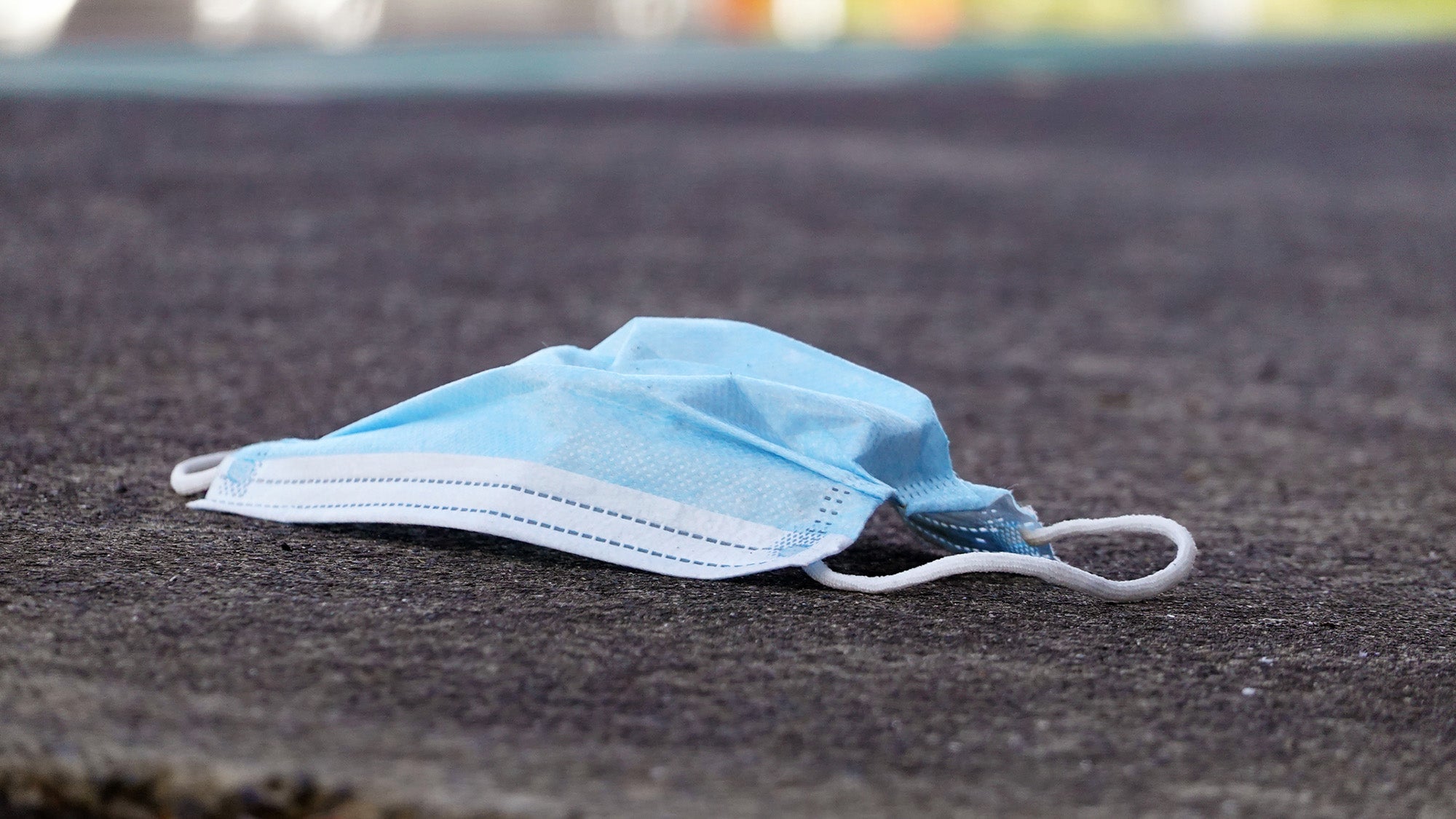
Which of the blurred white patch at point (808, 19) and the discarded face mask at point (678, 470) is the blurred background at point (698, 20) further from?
the discarded face mask at point (678, 470)

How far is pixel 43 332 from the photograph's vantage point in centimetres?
331

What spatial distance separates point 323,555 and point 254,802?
2.05 feet

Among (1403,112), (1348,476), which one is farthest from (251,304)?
(1403,112)

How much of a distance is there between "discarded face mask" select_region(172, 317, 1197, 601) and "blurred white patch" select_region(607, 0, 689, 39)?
14.9 m

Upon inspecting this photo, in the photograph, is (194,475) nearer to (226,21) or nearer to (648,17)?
(226,21)

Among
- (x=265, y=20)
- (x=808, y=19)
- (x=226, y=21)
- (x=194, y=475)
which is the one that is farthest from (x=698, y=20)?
(x=194, y=475)

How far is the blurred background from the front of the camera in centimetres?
1282

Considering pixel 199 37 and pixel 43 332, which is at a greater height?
pixel 199 37

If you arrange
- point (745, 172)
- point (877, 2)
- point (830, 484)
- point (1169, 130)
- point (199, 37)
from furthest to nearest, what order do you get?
point (877, 2)
point (199, 37)
point (1169, 130)
point (745, 172)
point (830, 484)

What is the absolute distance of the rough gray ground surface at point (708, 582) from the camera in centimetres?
139

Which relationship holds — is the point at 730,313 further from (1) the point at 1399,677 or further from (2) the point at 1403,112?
(2) the point at 1403,112

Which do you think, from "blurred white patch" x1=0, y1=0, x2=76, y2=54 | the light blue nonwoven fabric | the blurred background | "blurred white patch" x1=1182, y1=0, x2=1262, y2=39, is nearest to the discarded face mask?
the light blue nonwoven fabric

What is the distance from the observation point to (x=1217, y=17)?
24.8 metres

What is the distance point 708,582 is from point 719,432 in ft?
0.65
